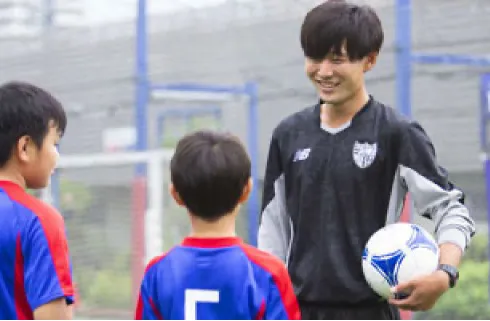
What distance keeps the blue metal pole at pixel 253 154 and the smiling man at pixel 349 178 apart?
4.96 metres

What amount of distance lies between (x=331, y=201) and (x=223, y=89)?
5655 mm

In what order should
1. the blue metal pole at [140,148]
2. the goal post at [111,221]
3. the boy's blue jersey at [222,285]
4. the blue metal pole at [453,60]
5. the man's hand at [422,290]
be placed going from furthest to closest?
the goal post at [111,221] < the blue metal pole at [140,148] < the blue metal pole at [453,60] < the man's hand at [422,290] < the boy's blue jersey at [222,285]

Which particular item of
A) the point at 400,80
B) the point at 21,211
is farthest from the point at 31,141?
the point at 400,80

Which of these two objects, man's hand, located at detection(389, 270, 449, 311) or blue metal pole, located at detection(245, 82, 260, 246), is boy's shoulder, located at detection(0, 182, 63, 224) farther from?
blue metal pole, located at detection(245, 82, 260, 246)

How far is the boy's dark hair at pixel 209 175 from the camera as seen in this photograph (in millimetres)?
2332

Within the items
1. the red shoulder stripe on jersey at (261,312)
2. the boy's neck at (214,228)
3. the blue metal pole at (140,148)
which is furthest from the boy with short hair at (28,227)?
the blue metal pole at (140,148)

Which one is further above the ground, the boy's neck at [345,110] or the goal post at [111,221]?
the boy's neck at [345,110]

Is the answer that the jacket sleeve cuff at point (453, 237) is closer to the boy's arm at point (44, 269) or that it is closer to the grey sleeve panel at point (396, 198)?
the grey sleeve panel at point (396, 198)

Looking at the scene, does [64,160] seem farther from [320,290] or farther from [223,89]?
[320,290]

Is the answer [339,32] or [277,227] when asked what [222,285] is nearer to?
[277,227]

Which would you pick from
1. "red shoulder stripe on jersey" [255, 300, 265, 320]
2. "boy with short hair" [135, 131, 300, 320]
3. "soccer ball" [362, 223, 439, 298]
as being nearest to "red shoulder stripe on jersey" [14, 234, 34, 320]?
"boy with short hair" [135, 131, 300, 320]

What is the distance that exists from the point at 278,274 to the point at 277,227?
0.56 m

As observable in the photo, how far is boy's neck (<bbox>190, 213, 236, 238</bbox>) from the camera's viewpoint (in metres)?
2.34

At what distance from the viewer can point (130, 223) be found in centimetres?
854
